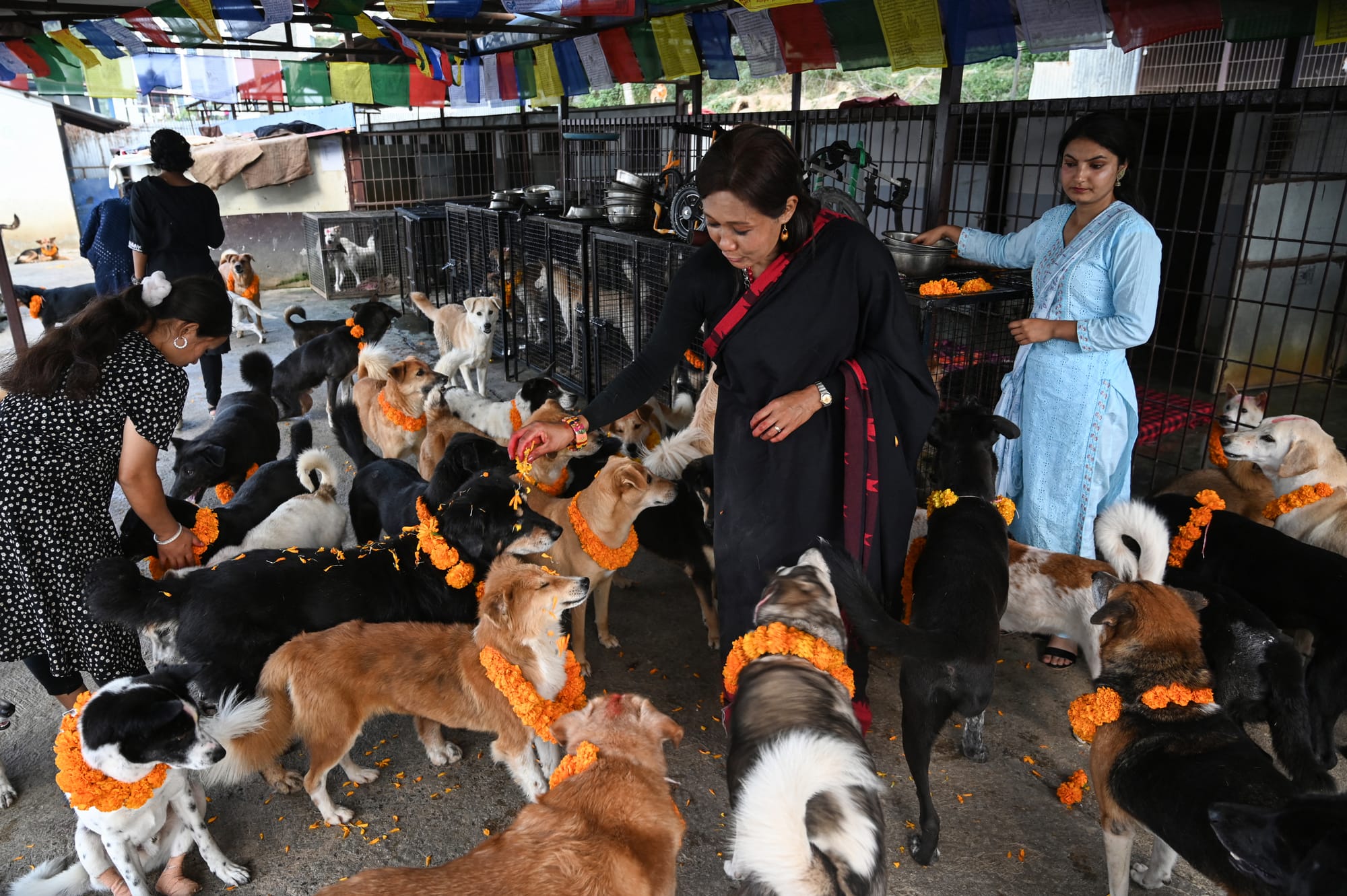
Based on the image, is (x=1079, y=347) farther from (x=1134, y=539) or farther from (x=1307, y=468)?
(x=1307, y=468)

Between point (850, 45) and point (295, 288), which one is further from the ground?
point (850, 45)

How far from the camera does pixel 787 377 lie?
8.06 feet

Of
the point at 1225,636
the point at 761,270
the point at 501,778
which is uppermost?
the point at 761,270

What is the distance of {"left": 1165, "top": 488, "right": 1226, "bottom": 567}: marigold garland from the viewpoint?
12.4 ft

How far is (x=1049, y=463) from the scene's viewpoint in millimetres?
3637

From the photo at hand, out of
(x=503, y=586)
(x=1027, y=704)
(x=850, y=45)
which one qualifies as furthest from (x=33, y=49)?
(x=1027, y=704)

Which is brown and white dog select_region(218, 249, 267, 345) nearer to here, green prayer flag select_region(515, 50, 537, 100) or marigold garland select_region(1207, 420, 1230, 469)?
green prayer flag select_region(515, 50, 537, 100)

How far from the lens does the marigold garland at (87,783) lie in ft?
7.82

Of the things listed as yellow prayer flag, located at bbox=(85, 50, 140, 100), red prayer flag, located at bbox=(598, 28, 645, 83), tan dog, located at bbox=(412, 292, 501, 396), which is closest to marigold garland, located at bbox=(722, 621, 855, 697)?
tan dog, located at bbox=(412, 292, 501, 396)

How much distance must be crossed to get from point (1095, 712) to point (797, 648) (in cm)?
109

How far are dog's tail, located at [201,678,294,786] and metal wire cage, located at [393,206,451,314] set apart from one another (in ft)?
25.5

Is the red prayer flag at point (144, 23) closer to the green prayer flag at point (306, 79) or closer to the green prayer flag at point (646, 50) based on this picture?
the green prayer flag at point (306, 79)

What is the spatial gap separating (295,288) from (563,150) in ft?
27.4

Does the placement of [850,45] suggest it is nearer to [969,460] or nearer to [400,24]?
[969,460]
